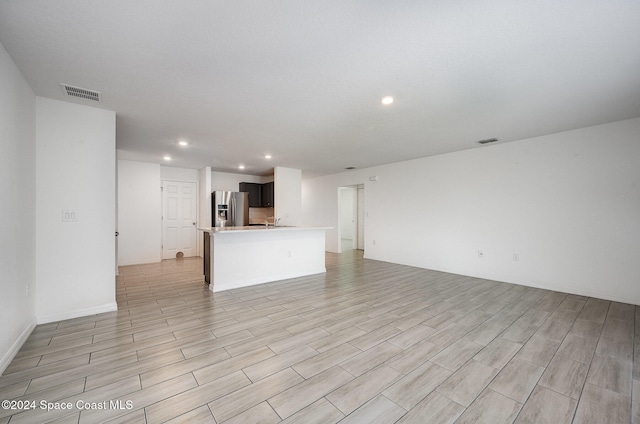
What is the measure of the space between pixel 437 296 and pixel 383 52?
340 cm

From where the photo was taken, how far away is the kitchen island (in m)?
4.20

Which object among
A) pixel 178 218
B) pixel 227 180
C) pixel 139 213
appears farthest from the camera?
pixel 227 180

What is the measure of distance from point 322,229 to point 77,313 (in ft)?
12.9

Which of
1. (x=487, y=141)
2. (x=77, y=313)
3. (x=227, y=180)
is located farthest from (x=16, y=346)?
(x=487, y=141)

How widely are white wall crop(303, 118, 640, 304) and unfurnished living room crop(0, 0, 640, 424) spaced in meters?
0.03

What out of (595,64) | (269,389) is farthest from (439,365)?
(595,64)

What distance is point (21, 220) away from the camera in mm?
2443

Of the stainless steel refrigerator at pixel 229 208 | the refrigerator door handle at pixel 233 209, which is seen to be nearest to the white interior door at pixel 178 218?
the stainless steel refrigerator at pixel 229 208

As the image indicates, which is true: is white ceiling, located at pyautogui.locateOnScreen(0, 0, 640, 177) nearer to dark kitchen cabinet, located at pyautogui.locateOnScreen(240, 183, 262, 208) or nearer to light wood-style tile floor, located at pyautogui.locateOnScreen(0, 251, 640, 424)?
light wood-style tile floor, located at pyautogui.locateOnScreen(0, 251, 640, 424)

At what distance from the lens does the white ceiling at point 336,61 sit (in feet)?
5.54

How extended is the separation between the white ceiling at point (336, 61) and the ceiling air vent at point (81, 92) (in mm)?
75

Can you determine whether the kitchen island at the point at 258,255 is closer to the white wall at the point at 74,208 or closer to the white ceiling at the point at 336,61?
the white wall at the point at 74,208

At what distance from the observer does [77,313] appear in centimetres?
306

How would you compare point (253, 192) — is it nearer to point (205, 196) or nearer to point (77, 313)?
point (205, 196)
